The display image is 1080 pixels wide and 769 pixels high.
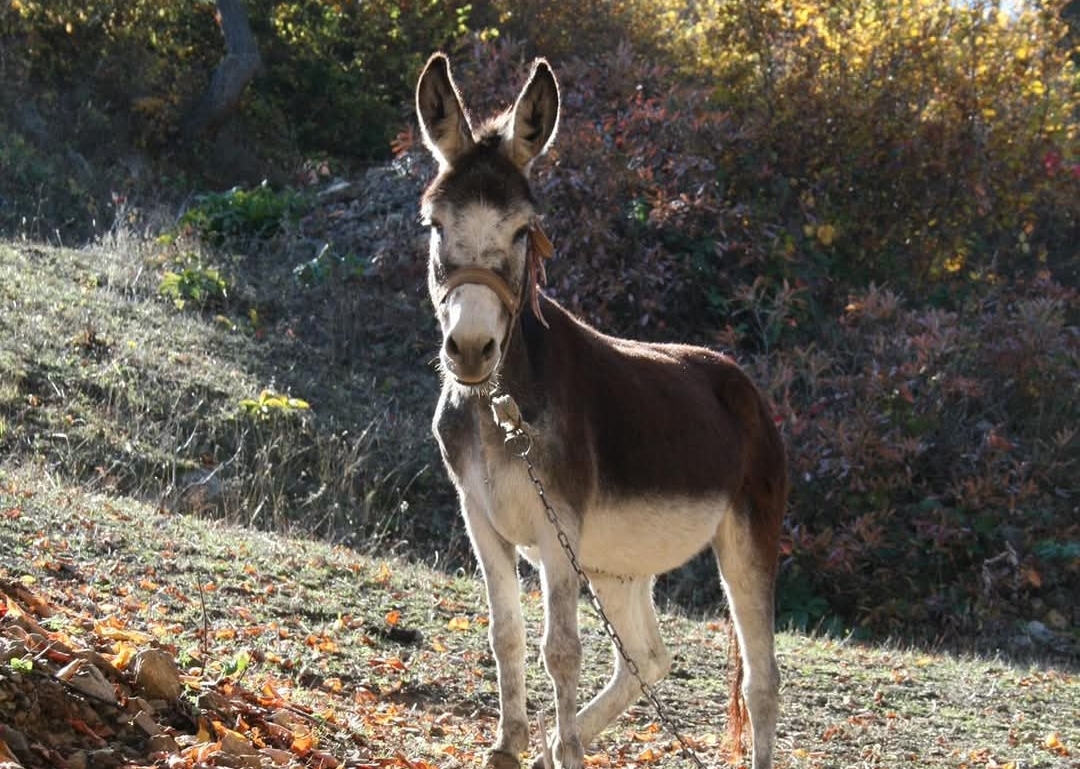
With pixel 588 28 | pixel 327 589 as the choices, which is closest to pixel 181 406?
pixel 327 589

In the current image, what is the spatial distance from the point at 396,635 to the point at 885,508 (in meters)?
5.24

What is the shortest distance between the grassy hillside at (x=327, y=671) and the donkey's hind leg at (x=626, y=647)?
192 millimetres

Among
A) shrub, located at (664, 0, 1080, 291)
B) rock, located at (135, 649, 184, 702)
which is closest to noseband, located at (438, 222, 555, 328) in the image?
rock, located at (135, 649, 184, 702)

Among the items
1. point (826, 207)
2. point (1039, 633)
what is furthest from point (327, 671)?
point (826, 207)

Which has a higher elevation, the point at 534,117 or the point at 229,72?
the point at 229,72

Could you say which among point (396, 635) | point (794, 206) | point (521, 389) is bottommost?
point (396, 635)

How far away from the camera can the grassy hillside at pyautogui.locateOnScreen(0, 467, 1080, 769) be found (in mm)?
4621

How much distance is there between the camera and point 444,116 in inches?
208

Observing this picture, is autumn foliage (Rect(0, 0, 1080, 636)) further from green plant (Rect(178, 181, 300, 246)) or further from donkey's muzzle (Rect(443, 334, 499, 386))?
donkey's muzzle (Rect(443, 334, 499, 386))

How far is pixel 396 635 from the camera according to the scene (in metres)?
7.86

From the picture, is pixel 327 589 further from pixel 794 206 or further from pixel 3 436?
pixel 794 206

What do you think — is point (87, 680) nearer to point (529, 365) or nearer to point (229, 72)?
point (529, 365)

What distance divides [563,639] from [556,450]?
0.67 metres

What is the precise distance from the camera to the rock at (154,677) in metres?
4.76
